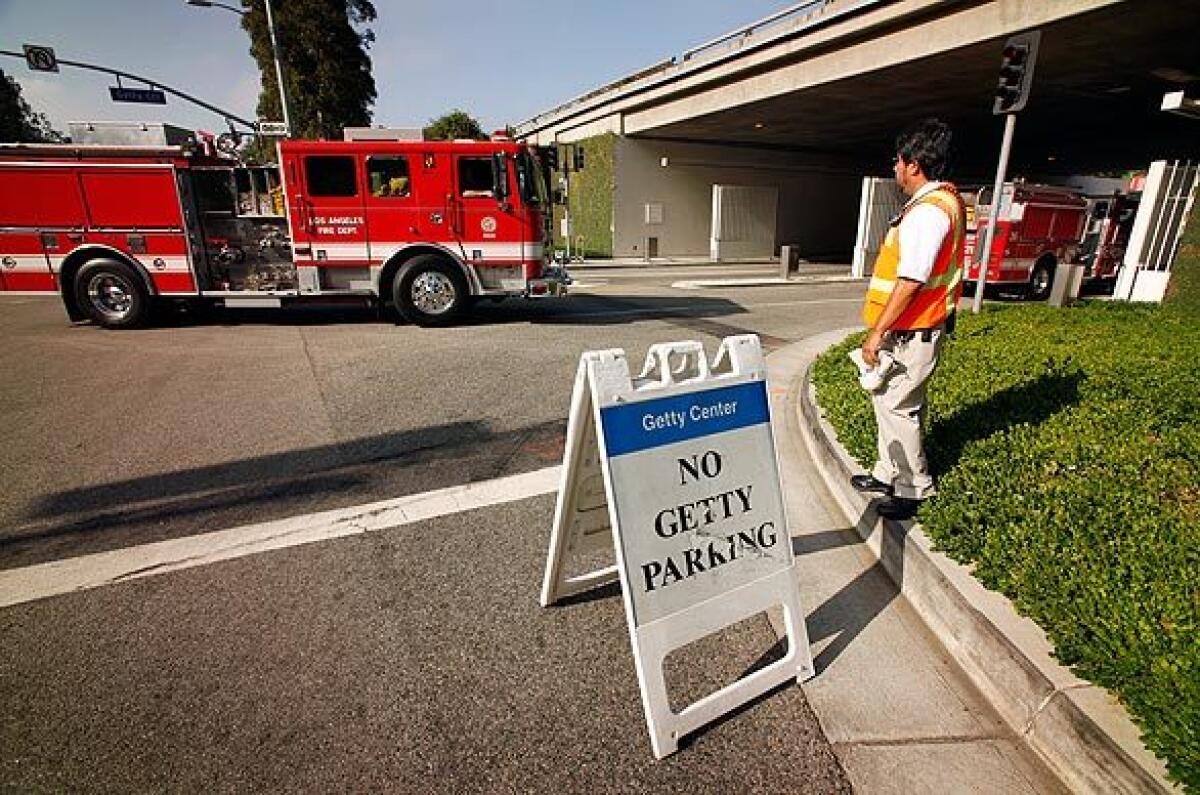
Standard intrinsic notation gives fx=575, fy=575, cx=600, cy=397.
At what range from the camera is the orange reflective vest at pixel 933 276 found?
278 centimetres

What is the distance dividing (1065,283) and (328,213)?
12.6 m

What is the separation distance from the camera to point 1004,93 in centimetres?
752

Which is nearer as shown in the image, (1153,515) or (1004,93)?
(1153,515)

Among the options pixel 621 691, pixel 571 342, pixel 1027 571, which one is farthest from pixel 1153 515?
pixel 571 342

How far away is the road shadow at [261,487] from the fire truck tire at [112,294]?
261 inches

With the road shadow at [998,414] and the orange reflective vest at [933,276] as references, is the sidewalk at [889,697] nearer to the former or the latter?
the road shadow at [998,414]

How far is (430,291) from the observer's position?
30.4ft

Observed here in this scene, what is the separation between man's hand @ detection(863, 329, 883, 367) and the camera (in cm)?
289

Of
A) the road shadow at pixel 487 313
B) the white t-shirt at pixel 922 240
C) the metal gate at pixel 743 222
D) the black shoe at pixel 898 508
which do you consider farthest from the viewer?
the metal gate at pixel 743 222

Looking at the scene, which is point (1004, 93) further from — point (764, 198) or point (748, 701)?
point (764, 198)

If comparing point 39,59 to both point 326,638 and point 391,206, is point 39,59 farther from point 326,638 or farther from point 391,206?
point 326,638

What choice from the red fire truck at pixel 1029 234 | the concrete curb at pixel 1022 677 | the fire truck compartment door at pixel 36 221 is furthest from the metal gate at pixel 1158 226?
the fire truck compartment door at pixel 36 221

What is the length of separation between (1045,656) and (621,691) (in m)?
1.57

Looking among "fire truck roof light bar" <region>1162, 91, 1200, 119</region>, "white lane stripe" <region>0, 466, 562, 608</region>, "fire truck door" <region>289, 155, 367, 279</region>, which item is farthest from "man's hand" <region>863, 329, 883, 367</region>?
"fire truck roof light bar" <region>1162, 91, 1200, 119</region>
